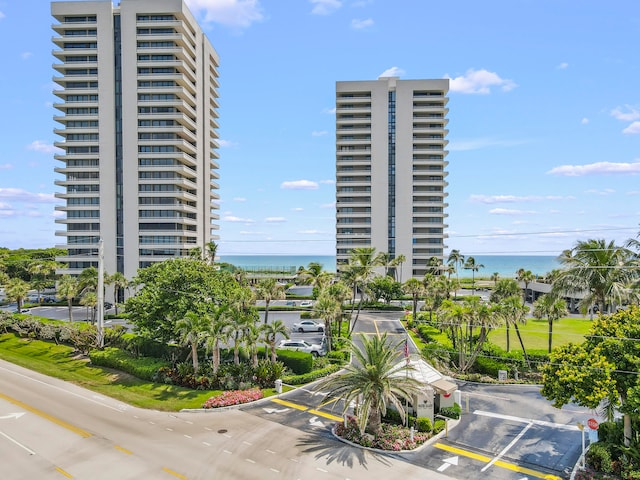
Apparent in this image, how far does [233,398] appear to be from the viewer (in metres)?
28.0

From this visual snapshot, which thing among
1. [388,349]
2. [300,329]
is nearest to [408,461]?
[388,349]

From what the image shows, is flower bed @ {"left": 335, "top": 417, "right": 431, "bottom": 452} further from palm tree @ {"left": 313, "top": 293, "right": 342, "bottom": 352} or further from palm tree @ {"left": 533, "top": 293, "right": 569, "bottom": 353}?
palm tree @ {"left": 533, "top": 293, "right": 569, "bottom": 353}

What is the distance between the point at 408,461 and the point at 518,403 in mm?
12220

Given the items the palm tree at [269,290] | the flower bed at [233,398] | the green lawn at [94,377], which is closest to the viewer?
the flower bed at [233,398]

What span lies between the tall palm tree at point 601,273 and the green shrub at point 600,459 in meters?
12.0

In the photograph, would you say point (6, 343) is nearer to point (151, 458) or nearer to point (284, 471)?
point (151, 458)

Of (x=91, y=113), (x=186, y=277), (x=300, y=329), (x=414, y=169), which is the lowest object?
(x=300, y=329)

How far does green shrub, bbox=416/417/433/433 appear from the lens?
23.5 metres

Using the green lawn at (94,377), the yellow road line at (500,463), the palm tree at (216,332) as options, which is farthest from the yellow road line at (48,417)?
the yellow road line at (500,463)

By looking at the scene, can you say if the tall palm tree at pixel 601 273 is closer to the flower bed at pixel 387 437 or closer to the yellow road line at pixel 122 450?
the flower bed at pixel 387 437

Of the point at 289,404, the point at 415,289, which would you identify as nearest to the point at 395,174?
the point at 415,289

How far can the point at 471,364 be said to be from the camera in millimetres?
35156

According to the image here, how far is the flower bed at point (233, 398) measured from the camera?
2745 cm

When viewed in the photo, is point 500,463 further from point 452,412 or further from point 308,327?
point 308,327
